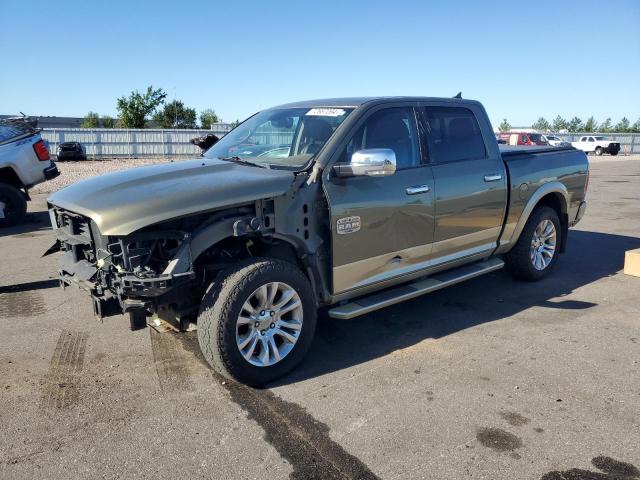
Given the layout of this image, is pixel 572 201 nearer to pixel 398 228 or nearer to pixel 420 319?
pixel 420 319

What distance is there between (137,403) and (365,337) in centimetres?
191

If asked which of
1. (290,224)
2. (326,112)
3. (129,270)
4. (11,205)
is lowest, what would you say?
(11,205)

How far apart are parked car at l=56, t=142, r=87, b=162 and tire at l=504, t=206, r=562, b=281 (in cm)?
2707

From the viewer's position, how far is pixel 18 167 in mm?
9758

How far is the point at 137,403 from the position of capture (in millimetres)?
3420

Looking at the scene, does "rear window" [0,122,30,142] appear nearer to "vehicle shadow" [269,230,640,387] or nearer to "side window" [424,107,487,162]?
"vehicle shadow" [269,230,640,387]

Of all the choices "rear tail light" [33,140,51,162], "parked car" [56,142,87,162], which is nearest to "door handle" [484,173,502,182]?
"rear tail light" [33,140,51,162]

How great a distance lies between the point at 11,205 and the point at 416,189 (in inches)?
333

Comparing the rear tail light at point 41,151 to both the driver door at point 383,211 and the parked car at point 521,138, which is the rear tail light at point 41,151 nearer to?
the driver door at point 383,211

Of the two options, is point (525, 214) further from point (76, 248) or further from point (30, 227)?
point (30, 227)

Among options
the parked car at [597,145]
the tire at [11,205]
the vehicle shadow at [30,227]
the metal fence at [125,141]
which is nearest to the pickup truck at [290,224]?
the vehicle shadow at [30,227]

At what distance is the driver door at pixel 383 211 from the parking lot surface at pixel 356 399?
64cm

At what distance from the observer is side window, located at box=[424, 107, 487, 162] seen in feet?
15.3

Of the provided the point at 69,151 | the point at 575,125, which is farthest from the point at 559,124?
the point at 69,151
